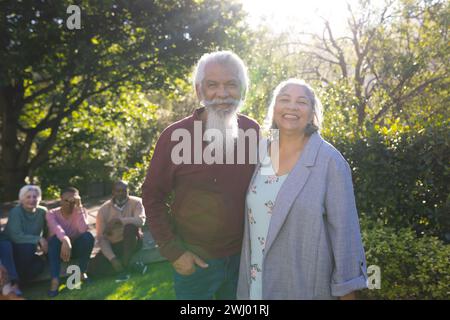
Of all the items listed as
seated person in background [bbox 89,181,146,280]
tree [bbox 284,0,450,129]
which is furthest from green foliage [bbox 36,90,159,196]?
tree [bbox 284,0,450,129]

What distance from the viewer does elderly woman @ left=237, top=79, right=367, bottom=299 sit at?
2.14m

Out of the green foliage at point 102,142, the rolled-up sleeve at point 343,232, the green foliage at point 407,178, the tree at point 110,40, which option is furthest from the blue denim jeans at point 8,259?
the green foliage at point 102,142

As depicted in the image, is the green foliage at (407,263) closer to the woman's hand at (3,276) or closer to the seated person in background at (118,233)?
the seated person in background at (118,233)

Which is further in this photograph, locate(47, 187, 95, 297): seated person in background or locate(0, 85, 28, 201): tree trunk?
locate(0, 85, 28, 201): tree trunk

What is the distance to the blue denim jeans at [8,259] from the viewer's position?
5.11 meters

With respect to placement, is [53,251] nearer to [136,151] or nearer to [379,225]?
[379,225]

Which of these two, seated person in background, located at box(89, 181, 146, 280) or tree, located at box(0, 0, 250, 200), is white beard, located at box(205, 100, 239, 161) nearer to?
seated person in background, located at box(89, 181, 146, 280)

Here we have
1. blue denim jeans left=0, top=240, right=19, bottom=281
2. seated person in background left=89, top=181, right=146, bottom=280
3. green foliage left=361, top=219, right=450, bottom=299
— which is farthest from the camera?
seated person in background left=89, top=181, right=146, bottom=280

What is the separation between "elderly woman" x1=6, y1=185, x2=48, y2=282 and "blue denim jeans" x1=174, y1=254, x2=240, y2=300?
3.61 metres

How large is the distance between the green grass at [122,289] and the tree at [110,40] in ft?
14.9

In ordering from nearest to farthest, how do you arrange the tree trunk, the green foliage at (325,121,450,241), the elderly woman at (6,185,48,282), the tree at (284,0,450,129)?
the green foliage at (325,121,450,241) → the elderly woman at (6,185,48,282) → the tree at (284,0,450,129) → the tree trunk

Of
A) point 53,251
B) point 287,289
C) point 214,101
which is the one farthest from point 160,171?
point 53,251

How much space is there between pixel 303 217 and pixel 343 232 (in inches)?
8.4
